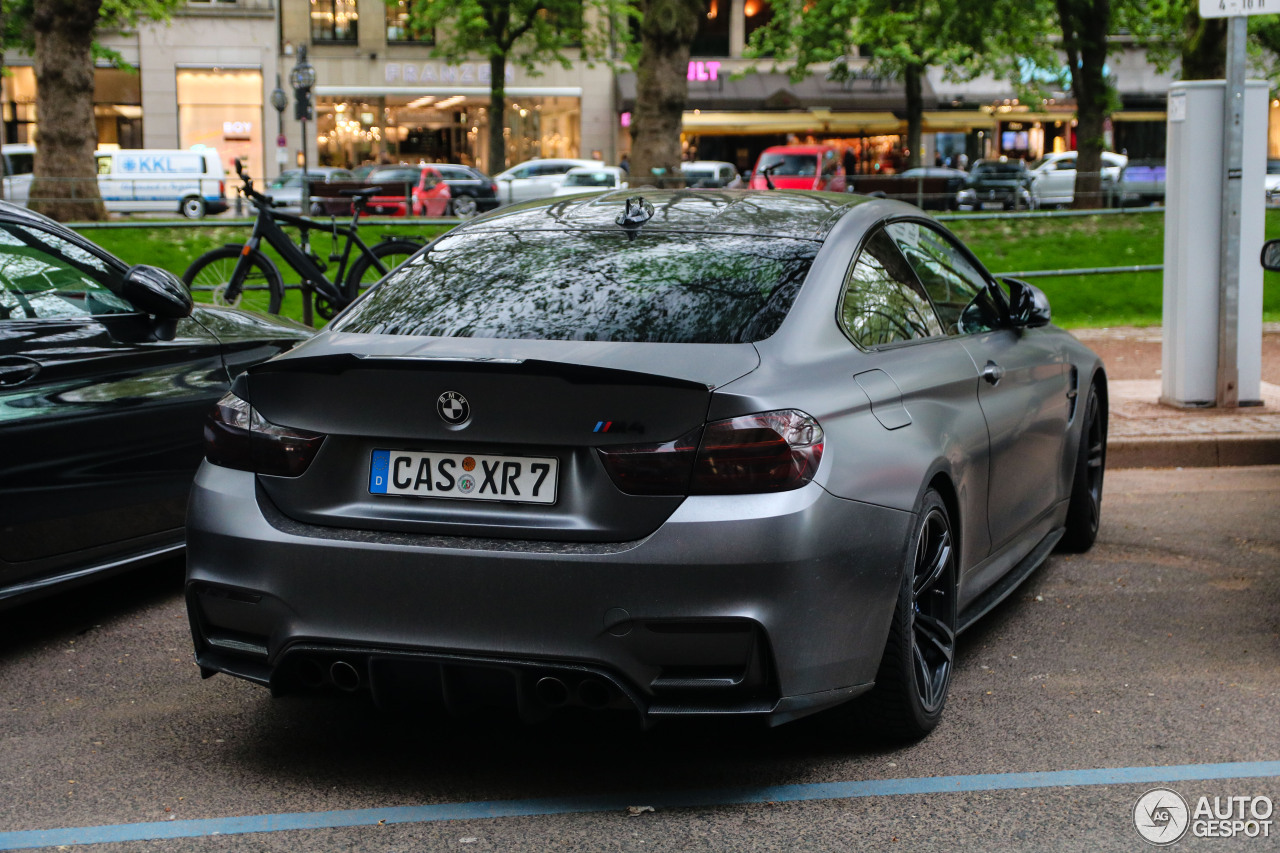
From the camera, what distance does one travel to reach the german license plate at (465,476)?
3434mm

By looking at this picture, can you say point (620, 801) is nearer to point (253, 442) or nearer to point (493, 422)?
point (493, 422)

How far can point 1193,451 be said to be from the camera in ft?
27.9

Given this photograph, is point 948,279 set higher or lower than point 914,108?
lower

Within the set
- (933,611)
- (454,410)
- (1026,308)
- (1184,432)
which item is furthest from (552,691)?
(1184,432)

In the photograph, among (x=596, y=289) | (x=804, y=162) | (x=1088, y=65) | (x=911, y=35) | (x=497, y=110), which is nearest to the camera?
(x=596, y=289)

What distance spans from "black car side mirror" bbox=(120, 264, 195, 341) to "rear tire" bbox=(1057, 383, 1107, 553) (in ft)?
11.4

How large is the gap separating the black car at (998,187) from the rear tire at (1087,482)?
1437 centimetres

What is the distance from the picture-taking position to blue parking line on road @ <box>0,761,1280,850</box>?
11.3 feet

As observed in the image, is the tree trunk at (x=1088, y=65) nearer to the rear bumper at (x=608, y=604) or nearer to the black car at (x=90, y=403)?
the black car at (x=90, y=403)

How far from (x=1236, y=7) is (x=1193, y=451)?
2.57m

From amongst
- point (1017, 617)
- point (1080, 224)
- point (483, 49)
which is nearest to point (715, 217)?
point (1017, 617)

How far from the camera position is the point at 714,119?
165 feet

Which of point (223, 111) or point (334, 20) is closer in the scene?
point (223, 111)

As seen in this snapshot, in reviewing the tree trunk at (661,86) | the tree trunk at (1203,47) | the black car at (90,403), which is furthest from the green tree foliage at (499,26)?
the black car at (90,403)
